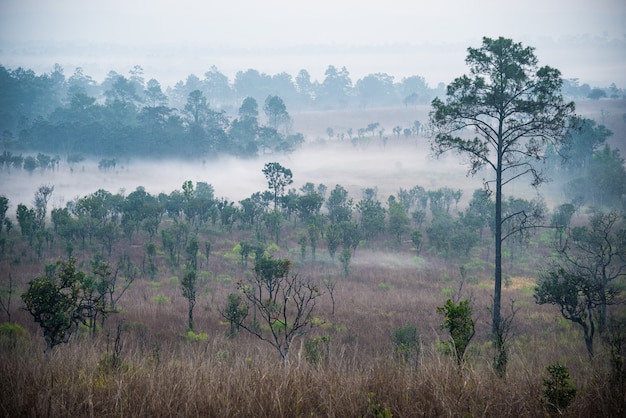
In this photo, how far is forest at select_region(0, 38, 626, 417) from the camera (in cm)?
456

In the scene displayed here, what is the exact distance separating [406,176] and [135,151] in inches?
2435

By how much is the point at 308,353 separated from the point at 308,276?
20.9m

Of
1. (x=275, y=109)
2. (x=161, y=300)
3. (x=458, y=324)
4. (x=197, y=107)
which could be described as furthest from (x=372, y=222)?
(x=197, y=107)

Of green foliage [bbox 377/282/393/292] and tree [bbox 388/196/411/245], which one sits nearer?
green foliage [bbox 377/282/393/292]

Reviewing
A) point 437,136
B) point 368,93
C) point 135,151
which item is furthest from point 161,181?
point 368,93

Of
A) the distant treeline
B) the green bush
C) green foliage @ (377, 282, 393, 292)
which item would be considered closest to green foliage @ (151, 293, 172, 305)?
green foliage @ (377, 282, 393, 292)

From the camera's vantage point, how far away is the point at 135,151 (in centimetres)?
8994

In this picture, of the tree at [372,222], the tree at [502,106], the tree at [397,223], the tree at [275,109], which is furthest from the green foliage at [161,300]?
the tree at [275,109]

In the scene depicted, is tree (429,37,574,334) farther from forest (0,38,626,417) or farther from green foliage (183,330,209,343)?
green foliage (183,330,209,343)

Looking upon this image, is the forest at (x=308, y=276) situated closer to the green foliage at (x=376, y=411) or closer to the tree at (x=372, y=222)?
the green foliage at (x=376, y=411)

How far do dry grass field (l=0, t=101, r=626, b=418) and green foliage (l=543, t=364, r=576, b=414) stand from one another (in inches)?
4.6

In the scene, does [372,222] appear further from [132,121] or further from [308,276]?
[132,121]

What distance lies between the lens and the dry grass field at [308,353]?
14.0 feet

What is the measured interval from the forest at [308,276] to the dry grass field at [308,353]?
0.04m
